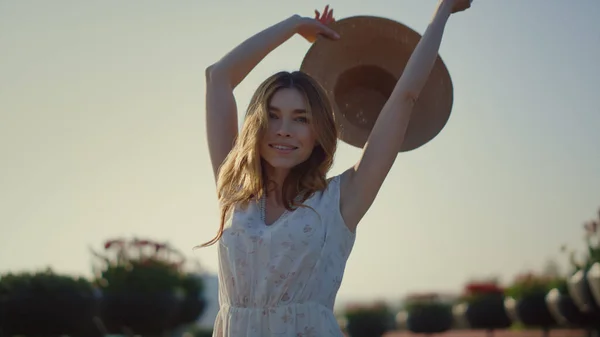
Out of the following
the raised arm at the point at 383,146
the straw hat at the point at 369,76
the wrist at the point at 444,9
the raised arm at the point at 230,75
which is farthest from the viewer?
the straw hat at the point at 369,76

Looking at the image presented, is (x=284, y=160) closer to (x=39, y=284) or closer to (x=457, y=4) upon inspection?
(x=457, y=4)

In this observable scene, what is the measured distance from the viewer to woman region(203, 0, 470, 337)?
200 centimetres

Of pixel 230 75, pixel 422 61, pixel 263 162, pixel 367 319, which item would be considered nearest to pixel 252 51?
pixel 230 75

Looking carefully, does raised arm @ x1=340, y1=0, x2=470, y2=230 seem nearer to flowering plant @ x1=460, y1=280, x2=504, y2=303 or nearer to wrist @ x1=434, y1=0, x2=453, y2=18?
wrist @ x1=434, y1=0, x2=453, y2=18

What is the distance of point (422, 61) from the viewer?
2.18 meters

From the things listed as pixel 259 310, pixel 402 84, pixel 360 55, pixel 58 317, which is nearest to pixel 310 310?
pixel 259 310

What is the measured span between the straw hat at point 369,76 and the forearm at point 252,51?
11cm

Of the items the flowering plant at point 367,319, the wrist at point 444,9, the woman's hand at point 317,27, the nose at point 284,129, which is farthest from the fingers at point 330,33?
the flowering plant at point 367,319

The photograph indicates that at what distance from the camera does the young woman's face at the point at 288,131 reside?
2125mm

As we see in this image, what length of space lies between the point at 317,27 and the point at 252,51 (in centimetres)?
22

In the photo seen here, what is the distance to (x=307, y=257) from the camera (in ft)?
6.55

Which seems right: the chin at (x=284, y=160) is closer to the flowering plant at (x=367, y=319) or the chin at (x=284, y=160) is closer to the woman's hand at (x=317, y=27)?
the woman's hand at (x=317, y=27)

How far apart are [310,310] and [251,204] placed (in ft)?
1.07

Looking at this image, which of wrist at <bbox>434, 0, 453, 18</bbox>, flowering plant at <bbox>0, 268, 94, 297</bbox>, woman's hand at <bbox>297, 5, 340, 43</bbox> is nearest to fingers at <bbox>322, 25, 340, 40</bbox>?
woman's hand at <bbox>297, 5, 340, 43</bbox>
